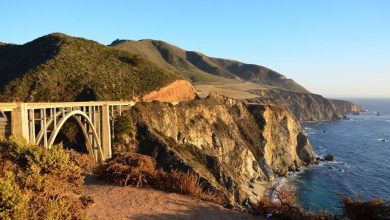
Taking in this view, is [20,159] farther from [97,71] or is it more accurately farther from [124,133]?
[97,71]

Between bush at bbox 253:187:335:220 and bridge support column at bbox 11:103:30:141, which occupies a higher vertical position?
bridge support column at bbox 11:103:30:141

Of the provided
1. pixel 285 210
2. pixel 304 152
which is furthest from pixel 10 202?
pixel 304 152

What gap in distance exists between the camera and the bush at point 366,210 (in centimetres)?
1544

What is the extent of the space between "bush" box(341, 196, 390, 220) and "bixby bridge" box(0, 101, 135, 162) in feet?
53.2

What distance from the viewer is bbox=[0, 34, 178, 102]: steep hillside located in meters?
55.3

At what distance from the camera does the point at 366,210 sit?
15578mm

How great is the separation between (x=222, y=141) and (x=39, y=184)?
59.2 m

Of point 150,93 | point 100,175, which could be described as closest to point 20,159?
point 100,175

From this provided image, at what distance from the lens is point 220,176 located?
5366 centimetres

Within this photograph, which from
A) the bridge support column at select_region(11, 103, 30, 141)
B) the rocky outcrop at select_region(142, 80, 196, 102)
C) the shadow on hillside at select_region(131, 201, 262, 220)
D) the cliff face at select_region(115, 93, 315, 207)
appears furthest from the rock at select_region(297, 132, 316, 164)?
the shadow on hillside at select_region(131, 201, 262, 220)

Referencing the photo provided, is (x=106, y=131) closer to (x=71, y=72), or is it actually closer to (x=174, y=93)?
(x=71, y=72)

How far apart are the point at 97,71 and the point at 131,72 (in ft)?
22.3

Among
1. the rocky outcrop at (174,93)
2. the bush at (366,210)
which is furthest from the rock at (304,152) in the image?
the bush at (366,210)

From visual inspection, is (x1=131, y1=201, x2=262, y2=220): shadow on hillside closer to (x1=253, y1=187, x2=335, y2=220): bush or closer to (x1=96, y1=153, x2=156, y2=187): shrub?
(x1=253, y1=187, x2=335, y2=220): bush
